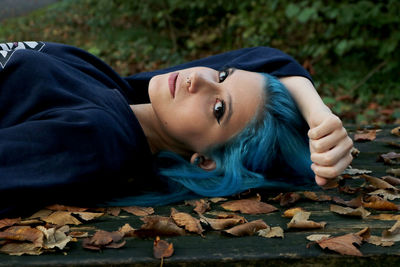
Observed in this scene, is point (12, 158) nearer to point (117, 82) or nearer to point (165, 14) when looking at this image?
point (117, 82)

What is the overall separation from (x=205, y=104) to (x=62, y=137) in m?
0.78

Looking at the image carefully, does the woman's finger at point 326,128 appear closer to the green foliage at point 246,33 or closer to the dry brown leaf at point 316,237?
the dry brown leaf at point 316,237

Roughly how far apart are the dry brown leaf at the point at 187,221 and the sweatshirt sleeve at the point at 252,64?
1.24m

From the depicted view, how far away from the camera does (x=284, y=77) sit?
2951mm

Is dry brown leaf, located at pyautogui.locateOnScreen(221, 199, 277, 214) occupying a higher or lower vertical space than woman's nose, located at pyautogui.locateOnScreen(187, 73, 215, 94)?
lower

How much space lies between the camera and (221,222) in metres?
1.93

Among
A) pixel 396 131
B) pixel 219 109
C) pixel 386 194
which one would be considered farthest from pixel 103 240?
pixel 396 131

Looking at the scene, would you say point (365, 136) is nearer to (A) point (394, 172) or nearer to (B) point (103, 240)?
A: (A) point (394, 172)

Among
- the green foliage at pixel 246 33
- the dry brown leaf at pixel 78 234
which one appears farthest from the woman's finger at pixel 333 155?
the green foliage at pixel 246 33

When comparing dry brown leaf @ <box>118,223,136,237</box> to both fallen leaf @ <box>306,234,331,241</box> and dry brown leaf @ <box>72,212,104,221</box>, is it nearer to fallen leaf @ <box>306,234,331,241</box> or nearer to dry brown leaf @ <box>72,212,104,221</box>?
dry brown leaf @ <box>72,212,104,221</box>

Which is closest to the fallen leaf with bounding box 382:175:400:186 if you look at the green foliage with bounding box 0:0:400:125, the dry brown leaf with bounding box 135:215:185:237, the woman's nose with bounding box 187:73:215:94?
the woman's nose with bounding box 187:73:215:94

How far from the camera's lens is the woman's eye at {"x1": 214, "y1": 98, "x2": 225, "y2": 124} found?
8.02 feet

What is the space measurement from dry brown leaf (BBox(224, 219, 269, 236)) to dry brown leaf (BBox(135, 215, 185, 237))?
21cm

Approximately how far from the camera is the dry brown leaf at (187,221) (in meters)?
1.86
